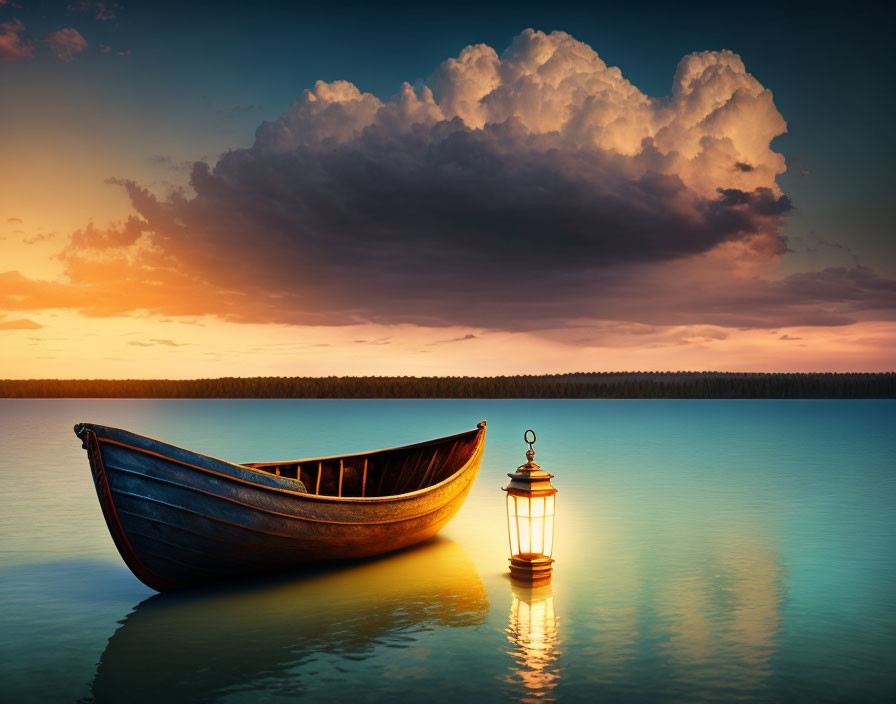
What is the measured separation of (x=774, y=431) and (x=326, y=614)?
4133 centimetres

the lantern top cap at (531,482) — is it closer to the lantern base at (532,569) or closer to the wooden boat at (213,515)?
the lantern base at (532,569)

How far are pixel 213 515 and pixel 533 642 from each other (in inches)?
134

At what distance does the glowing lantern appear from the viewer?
8750mm

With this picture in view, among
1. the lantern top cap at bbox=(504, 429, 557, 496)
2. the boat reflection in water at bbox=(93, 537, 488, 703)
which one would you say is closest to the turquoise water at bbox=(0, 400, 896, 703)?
the boat reflection in water at bbox=(93, 537, 488, 703)

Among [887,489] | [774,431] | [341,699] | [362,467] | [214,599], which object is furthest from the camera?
[774,431]

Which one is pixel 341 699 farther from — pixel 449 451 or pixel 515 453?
pixel 515 453

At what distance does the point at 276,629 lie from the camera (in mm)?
7781

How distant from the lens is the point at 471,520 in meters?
14.5

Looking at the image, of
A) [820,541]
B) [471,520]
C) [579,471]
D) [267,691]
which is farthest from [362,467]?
[579,471]

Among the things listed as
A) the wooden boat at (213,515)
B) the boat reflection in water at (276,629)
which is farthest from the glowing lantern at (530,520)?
the wooden boat at (213,515)

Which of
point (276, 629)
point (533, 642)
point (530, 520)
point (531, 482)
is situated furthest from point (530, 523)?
point (276, 629)

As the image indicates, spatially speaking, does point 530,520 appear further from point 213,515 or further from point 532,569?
point 213,515

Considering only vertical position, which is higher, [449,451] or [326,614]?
[449,451]

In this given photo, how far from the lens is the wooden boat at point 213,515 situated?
804cm
